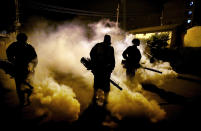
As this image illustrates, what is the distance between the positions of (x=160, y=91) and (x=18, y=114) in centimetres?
513

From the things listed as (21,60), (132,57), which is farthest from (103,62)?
(21,60)

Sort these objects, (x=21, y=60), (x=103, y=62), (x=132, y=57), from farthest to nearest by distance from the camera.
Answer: (x=132, y=57) < (x=103, y=62) < (x=21, y=60)

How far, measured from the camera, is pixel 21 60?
395 centimetres

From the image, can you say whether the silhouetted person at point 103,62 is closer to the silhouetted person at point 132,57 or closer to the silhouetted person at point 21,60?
the silhouetted person at point 132,57

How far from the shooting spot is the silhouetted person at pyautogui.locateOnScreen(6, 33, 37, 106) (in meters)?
3.93

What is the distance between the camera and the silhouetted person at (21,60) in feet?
12.9

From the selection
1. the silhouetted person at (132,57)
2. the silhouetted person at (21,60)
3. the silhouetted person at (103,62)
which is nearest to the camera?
the silhouetted person at (21,60)

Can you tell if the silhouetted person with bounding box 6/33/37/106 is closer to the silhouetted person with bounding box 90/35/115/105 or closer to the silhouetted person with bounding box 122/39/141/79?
the silhouetted person with bounding box 90/35/115/105

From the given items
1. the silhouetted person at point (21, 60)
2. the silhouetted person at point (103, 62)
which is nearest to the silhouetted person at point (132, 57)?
the silhouetted person at point (103, 62)

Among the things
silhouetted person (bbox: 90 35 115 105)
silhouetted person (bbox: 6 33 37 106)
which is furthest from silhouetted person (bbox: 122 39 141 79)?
silhouetted person (bbox: 6 33 37 106)

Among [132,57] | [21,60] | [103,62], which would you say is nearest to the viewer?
[21,60]

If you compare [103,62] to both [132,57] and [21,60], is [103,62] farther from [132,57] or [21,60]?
[21,60]

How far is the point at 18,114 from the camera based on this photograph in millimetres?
3760

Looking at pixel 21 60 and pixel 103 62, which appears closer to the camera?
pixel 21 60
